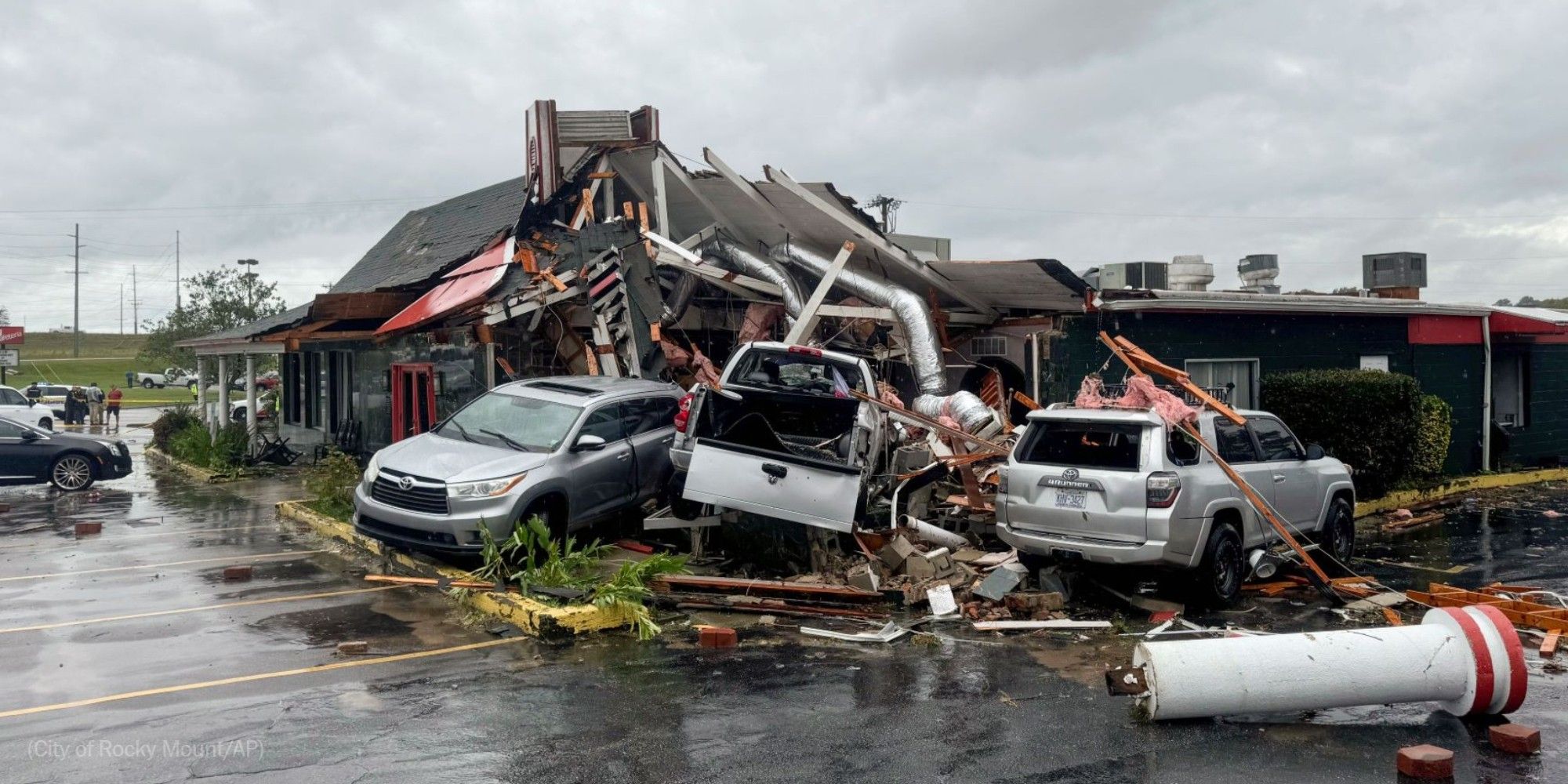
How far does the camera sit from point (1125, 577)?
10195 mm

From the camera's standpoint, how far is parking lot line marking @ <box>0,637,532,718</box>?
6863 millimetres

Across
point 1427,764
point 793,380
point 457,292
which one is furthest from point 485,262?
point 1427,764

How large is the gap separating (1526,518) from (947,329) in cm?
831

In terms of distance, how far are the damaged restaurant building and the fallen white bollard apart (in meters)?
6.43

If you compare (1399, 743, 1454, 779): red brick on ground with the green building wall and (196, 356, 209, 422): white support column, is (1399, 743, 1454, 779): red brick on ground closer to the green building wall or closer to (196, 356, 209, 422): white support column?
the green building wall

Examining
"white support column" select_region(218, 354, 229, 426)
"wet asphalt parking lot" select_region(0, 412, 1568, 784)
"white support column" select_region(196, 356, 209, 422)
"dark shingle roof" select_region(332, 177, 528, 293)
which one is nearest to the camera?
"wet asphalt parking lot" select_region(0, 412, 1568, 784)

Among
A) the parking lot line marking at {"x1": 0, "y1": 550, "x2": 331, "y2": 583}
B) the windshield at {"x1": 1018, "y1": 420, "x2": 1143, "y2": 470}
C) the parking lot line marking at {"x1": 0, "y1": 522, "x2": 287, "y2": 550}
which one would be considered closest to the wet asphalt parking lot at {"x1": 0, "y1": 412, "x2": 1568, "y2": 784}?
the parking lot line marking at {"x1": 0, "y1": 550, "x2": 331, "y2": 583}

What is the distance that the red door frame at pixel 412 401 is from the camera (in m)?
17.2

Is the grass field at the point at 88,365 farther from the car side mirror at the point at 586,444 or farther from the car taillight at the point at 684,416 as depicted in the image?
the car taillight at the point at 684,416

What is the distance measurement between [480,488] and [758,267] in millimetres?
6538

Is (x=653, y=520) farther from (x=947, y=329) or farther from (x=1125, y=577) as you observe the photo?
(x=947, y=329)

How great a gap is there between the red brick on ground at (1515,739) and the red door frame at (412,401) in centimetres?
1429

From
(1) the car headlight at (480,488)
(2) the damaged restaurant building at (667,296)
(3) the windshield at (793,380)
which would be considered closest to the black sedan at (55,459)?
(2) the damaged restaurant building at (667,296)

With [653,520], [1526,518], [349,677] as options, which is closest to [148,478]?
[653,520]
